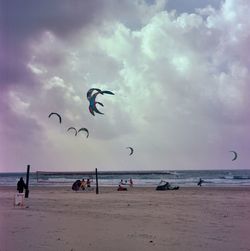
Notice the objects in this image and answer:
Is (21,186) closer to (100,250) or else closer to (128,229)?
(128,229)

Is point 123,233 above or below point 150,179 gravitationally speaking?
below

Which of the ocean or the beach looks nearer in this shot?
the beach

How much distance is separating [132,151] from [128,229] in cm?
2935

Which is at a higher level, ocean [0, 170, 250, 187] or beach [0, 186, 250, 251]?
ocean [0, 170, 250, 187]

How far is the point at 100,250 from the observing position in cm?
756

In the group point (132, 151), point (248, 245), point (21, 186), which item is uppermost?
point (132, 151)

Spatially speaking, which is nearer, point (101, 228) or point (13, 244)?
point (13, 244)

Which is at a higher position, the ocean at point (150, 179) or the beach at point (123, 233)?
the ocean at point (150, 179)

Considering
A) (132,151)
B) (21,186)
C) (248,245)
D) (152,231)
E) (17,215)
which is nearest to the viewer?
(248,245)

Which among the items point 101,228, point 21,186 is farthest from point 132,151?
point 101,228

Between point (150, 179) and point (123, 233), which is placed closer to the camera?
point (123, 233)

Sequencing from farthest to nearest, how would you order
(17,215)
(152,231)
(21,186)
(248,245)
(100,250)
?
(21,186), (17,215), (152,231), (248,245), (100,250)

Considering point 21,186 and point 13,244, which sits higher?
point 21,186

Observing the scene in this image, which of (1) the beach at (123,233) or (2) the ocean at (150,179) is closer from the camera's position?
(1) the beach at (123,233)
